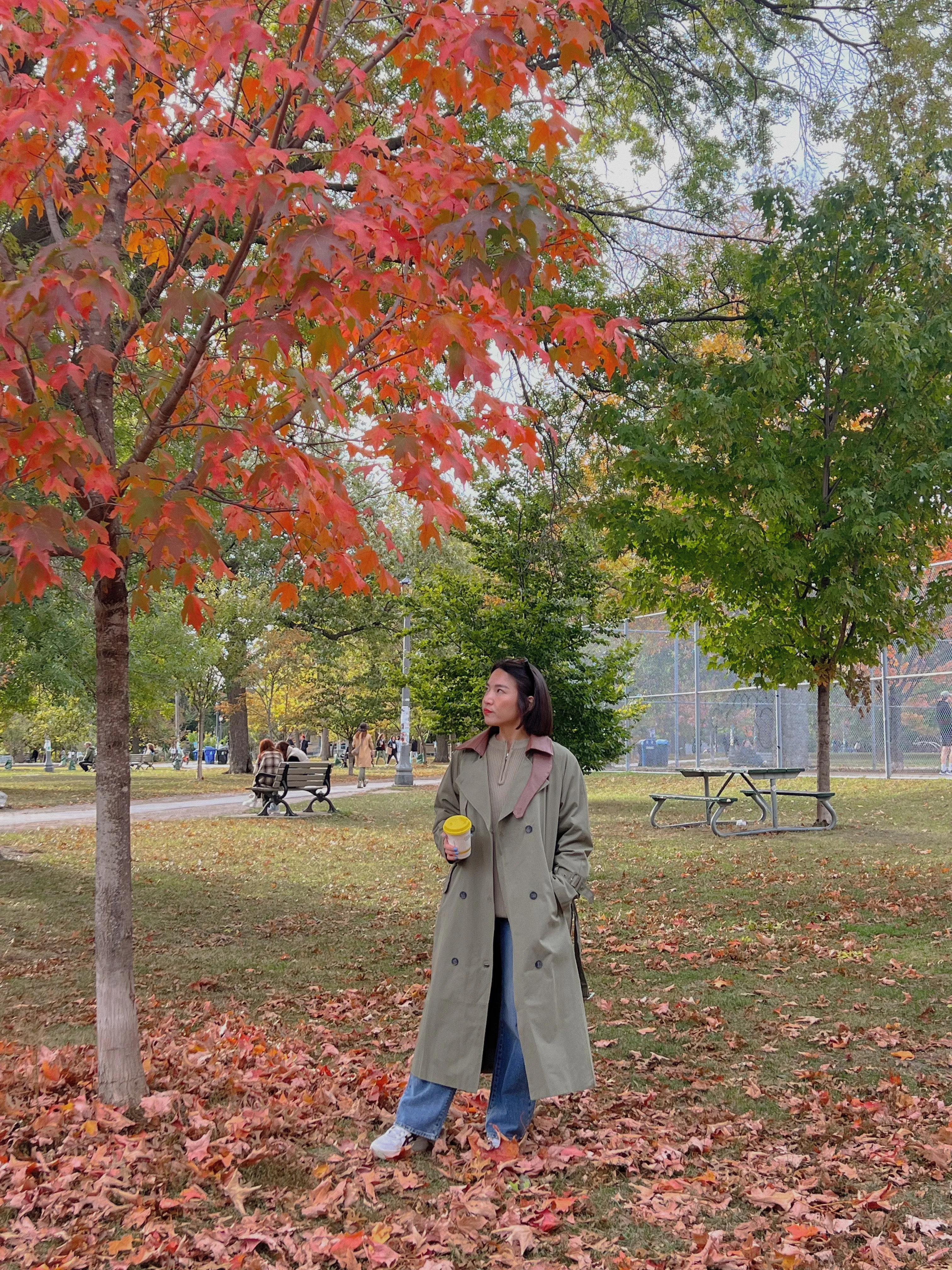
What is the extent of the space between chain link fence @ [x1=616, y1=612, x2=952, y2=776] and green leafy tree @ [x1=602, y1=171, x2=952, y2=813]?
2.34m

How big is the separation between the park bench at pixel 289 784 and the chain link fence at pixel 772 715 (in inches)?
242

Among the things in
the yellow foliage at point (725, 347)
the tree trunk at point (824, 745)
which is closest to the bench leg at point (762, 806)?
the tree trunk at point (824, 745)

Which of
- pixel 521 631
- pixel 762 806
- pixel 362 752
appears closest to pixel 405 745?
pixel 362 752

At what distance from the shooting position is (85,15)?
3826 mm

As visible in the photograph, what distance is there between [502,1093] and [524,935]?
2.31 feet

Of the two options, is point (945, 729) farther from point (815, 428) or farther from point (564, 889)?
point (564, 889)

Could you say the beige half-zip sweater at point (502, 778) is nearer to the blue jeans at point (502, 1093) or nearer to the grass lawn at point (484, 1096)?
the blue jeans at point (502, 1093)

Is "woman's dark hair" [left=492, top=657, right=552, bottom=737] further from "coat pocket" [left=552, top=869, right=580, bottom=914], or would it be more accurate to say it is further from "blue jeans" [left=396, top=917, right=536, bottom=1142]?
"blue jeans" [left=396, top=917, right=536, bottom=1142]

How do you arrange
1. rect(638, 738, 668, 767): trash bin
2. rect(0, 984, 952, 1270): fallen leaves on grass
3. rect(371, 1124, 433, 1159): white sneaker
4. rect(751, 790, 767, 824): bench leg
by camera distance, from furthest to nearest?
1. rect(638, 738, 668, 767): trash bin
2. rect(751, 790, 767, 824): bench leg
3. rect(371, 1124, 433, 1159): white sneaker
4. rect(0, 984, 952, 1270): fallen leaves on grass

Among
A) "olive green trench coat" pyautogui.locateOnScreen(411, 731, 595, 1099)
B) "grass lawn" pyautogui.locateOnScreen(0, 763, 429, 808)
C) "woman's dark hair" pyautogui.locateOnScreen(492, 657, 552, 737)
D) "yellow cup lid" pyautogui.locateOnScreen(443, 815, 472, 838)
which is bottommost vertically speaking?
"grass lawn" pyautogui.locateOnScreen(0, 763, 429, 808)

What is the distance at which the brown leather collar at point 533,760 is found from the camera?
398 centimetres

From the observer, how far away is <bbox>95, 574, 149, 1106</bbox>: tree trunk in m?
4.34

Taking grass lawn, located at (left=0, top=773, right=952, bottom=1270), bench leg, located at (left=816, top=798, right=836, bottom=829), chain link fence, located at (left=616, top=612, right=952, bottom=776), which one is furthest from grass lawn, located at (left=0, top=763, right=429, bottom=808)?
bench leg, located at (left=816, top=798, right=836, bottom=829)

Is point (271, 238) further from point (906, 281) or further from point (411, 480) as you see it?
point (906, 281)
